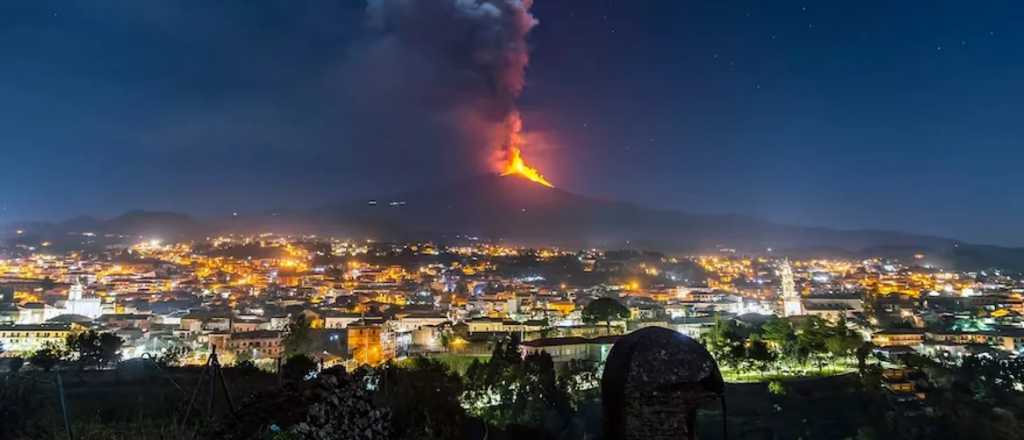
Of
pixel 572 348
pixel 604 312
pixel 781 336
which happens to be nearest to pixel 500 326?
pixel 604 312

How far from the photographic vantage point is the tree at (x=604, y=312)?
40.7 metres

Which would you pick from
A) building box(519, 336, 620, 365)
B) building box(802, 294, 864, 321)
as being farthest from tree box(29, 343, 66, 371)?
building box(802, 294, 864, 321)

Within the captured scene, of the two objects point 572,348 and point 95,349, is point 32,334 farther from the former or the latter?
point 572,348

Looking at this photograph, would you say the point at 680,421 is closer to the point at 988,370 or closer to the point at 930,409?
the point at 930,409

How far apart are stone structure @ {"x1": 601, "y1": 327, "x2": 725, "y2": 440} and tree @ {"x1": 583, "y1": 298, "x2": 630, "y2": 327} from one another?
1428 inches

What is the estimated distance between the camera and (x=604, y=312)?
40.7 metres

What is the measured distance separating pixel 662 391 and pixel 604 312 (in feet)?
121

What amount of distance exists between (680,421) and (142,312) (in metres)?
49.5

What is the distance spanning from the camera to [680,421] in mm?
4609

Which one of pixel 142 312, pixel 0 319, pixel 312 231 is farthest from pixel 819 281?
pixel 312 231

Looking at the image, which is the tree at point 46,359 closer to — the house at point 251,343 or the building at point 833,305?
the house at point 251,343

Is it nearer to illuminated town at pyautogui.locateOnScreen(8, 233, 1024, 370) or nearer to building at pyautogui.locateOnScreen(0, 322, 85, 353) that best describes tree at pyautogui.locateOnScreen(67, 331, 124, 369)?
illuminated town at pyautogui.locateOnScreen(8, 233, 1024, 370)

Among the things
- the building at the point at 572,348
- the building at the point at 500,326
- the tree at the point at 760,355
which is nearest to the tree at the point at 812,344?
the tree at the point at 760,355

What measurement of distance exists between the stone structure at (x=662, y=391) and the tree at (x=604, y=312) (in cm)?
3626
